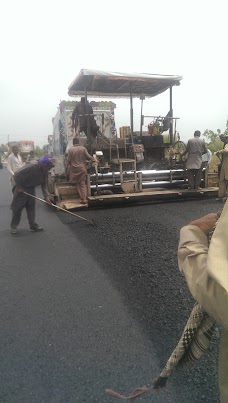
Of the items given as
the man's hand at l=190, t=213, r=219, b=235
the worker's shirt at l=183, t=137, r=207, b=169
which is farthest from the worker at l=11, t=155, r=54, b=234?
the man's hand at l=190, t=213, r=219, b=235

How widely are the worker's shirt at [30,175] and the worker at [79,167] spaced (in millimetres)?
1749

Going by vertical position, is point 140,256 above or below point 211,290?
below

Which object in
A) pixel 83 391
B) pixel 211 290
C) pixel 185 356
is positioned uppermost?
pixel 211 290

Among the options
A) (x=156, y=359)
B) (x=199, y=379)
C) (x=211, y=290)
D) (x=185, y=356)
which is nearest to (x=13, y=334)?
(x=156, y=359)

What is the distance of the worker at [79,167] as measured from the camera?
794 centimetres

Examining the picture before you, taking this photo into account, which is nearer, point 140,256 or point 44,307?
point 44,307

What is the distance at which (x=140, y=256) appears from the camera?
447 centimetres

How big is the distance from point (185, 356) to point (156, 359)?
3.58ft

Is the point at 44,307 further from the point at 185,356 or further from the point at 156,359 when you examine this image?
the point at 185,356

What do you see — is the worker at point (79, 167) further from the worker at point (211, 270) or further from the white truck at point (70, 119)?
the worker at point (211, 270)

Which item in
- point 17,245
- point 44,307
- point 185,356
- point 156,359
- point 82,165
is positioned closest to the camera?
point 185,356

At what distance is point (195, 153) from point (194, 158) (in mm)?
128

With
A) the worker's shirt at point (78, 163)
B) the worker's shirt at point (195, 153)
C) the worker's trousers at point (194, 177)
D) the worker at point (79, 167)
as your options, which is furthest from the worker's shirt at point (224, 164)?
the worker's shirt at point (78, 163)

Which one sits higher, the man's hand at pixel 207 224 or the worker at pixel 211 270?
the man's hand at pixel 207 224
